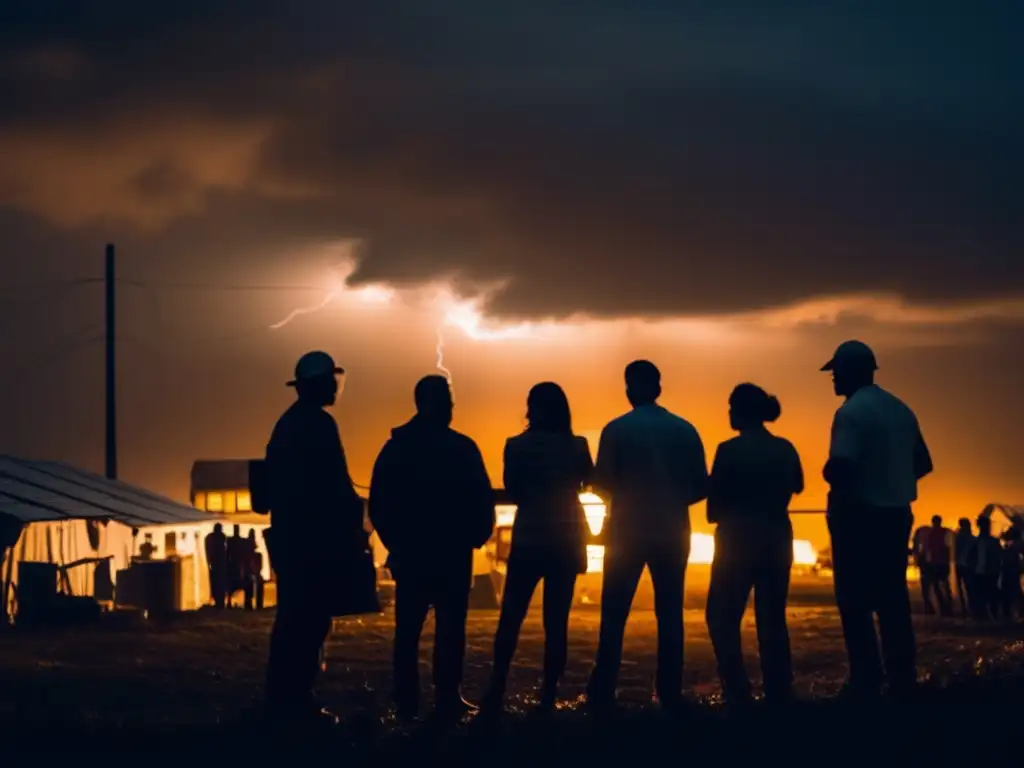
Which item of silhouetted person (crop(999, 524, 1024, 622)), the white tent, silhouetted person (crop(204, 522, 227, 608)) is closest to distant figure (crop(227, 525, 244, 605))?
silhouetted person (crop(204, 522, 227, 608))

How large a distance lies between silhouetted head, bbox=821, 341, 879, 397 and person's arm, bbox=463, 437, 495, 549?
7.17 ft

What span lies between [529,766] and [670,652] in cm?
264

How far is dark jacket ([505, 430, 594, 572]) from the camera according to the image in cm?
1015

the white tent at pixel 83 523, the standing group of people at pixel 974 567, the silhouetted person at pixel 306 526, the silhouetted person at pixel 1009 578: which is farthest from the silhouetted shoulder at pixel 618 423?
the white tent at pixel 83 523

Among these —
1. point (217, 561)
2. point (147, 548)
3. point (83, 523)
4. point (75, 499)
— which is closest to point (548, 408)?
point (217, 561)

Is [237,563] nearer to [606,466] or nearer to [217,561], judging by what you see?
[217,561]

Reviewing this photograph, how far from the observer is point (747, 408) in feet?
34.0

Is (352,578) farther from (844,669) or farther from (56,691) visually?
(844,669)

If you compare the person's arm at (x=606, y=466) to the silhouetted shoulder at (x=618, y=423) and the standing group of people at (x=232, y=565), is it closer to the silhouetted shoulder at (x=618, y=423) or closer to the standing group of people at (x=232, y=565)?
the silhouetted shoulder at (x=618, y=423)

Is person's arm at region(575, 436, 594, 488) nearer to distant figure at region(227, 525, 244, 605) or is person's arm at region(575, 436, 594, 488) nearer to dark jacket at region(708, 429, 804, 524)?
dark jacket at region(708, 429, 804, 524)

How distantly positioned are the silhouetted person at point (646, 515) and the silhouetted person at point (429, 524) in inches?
30.2

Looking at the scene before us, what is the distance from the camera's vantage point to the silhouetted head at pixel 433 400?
996cm

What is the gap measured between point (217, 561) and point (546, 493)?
26.2 metres

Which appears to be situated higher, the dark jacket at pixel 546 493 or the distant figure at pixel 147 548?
the distant figure at pixel 147 548
